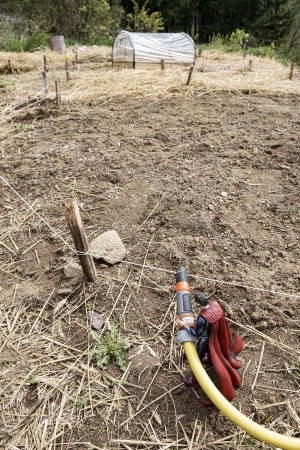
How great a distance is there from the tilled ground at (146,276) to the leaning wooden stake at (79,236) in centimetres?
12

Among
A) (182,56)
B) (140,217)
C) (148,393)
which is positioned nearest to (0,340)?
(148,393)

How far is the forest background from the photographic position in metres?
15.2

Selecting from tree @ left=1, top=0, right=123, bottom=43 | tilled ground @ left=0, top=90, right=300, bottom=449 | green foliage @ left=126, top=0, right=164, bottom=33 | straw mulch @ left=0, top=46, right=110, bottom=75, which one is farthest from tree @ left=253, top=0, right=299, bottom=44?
tilled ground @ left=0, top=90, right=300, bottom=449

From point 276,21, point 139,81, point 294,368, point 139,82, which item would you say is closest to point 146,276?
point 294,368

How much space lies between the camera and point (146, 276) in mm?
2260

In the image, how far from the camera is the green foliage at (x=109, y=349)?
1766 mm

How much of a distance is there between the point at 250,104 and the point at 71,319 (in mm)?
4907

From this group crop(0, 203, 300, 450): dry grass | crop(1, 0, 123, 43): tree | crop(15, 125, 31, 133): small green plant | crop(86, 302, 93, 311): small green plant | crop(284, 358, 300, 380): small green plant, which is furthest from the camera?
crop(1, 0, 123, 43): tree

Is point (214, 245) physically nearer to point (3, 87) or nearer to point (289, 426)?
point (289, 426)

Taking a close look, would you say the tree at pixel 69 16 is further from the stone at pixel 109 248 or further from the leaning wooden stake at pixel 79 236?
the leaning wooden stake at pixel 79 236

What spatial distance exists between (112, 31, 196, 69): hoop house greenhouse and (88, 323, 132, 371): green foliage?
8.50 metres

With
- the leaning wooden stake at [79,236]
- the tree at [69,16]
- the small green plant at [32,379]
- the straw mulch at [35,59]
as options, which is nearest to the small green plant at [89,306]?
the leaning wooden stake at [79,236]

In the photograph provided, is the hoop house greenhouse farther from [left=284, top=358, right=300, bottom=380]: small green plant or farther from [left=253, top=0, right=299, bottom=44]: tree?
[left=253, top=0, right=299, bottom=44]: tree

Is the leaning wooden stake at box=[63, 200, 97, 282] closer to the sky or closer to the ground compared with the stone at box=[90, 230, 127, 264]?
closer to the sky
